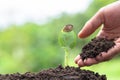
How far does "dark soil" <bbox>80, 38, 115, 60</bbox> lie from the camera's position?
7.36 ft

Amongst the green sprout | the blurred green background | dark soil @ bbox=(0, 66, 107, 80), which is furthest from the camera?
the blurred green background

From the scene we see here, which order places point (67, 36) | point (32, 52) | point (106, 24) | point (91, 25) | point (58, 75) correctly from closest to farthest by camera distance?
point (58, 75) → point (67, 36) → point (91, 25) → point (106, 24) → point (32, 52)

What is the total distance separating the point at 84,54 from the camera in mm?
2277

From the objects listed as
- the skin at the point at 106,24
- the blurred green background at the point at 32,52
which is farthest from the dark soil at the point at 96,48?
the blurred green background at the point at 32,52

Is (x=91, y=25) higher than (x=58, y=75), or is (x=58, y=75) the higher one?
(x=91, y=25)

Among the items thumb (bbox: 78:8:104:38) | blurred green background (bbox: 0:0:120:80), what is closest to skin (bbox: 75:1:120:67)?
thumb (bbox: 78:8:104:38)

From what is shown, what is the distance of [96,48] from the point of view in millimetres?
2246

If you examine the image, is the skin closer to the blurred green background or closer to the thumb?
the thumb

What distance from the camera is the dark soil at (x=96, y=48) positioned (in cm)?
224

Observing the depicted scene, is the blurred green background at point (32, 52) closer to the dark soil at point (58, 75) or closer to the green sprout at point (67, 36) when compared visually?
the green sprout at point (67, 36)

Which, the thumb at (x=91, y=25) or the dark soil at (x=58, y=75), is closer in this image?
the dark soil at (x=58, y=75)

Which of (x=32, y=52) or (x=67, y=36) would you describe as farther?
(x=32, y=52)

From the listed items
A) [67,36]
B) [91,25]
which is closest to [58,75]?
[67,36]

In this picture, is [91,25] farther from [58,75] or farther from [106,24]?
[58,75]
